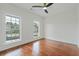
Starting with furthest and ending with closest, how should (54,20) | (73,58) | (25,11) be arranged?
(54,20) < (25,11) < (73,58)

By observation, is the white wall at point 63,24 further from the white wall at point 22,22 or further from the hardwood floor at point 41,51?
the white wall at point 22,22

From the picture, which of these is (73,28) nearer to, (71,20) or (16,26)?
(71,20)

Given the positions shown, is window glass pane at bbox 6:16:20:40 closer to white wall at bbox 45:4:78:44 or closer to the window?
the window

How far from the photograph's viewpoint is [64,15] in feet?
20.1

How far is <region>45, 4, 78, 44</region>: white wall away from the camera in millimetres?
5414

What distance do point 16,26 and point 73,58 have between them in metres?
4.44

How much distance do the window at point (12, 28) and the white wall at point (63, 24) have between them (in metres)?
2.39

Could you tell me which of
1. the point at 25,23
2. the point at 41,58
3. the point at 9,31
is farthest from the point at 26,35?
the point at 41,58

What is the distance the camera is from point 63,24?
20.4ft

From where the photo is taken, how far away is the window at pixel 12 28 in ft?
13.7

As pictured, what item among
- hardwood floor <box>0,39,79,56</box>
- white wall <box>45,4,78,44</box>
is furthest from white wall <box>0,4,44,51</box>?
white wall <box>45,4,78,44</box>

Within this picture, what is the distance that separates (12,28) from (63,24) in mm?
3610

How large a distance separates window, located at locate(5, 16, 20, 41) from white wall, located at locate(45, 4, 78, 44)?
2.39 m

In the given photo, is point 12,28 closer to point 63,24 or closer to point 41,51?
point 41,51
